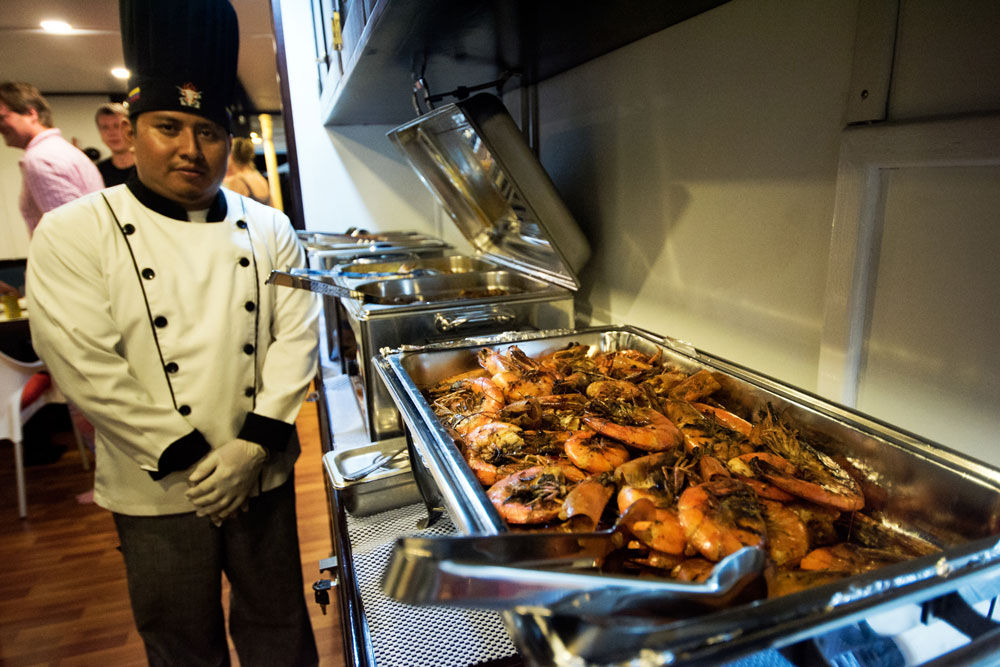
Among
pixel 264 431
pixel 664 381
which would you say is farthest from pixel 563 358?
pixel 264 431

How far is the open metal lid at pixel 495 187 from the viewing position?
1.59m

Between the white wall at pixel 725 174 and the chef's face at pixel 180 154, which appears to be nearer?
the white wall at pixel 725 174

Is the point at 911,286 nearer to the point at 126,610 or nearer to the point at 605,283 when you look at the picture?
the point at 605,283

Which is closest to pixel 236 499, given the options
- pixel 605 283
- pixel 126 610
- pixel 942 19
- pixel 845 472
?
pixel 605 283

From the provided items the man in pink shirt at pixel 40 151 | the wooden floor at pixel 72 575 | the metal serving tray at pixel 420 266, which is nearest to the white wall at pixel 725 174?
the metal serving tray at pixel 420 266

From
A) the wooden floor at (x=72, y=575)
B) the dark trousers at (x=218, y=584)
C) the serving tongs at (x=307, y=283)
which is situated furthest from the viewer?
the wooden floor at (x=72, y=575)

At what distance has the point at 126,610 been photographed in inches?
91.9

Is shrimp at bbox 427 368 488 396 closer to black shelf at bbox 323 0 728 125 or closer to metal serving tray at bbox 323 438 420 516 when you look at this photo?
metal serving tray at bbox 323 438 420 516

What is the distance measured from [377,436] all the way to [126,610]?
6.01 feet

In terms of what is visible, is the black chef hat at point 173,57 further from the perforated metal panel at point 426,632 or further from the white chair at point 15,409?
the white chair at point 15,409

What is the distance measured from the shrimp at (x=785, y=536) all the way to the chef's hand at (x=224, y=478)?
1184mm

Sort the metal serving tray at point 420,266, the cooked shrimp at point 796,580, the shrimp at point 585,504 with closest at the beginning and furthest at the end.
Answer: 1. the cooked shrimp at point 796,580
2. the shrimp at point 585,504
3. the metal serving tray at point 420,266

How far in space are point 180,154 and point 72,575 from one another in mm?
2307

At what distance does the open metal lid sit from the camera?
159cm
